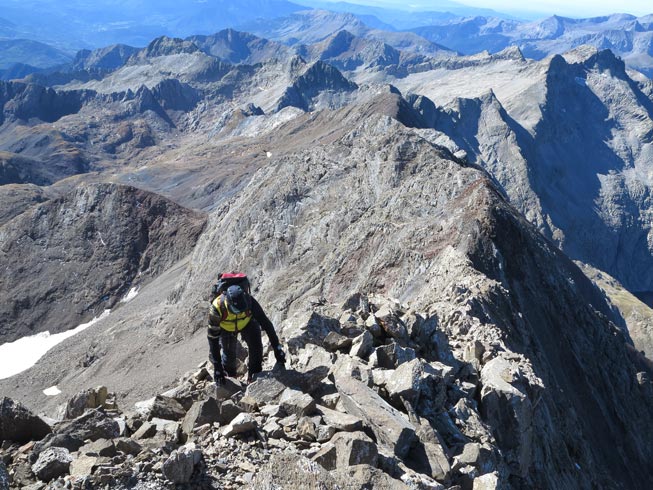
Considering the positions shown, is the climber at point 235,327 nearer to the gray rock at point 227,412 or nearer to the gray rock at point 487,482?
the gray rock at point 227,412

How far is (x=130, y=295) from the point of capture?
73.9 m

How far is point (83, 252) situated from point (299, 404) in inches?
2910

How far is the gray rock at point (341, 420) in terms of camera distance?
11234mm

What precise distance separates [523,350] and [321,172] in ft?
103

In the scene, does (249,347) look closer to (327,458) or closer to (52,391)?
(327,458)

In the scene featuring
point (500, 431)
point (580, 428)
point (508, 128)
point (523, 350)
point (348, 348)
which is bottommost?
point (508, 128)

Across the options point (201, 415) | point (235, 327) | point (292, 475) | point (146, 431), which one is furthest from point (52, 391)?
point (292, 475)

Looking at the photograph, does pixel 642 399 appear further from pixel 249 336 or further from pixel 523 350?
pixel 249 336

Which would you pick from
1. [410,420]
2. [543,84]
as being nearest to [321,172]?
[410,420]

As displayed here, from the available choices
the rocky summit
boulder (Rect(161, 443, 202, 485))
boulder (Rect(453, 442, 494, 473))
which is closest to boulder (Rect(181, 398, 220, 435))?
the rocky summit

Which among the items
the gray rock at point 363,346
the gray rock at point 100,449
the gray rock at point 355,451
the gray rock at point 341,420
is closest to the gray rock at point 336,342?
the gray rock at point 363,346

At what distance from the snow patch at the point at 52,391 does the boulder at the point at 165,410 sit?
134 feet

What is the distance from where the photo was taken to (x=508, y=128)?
165750mm

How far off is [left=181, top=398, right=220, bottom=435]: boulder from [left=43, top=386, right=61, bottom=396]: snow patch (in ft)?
137
